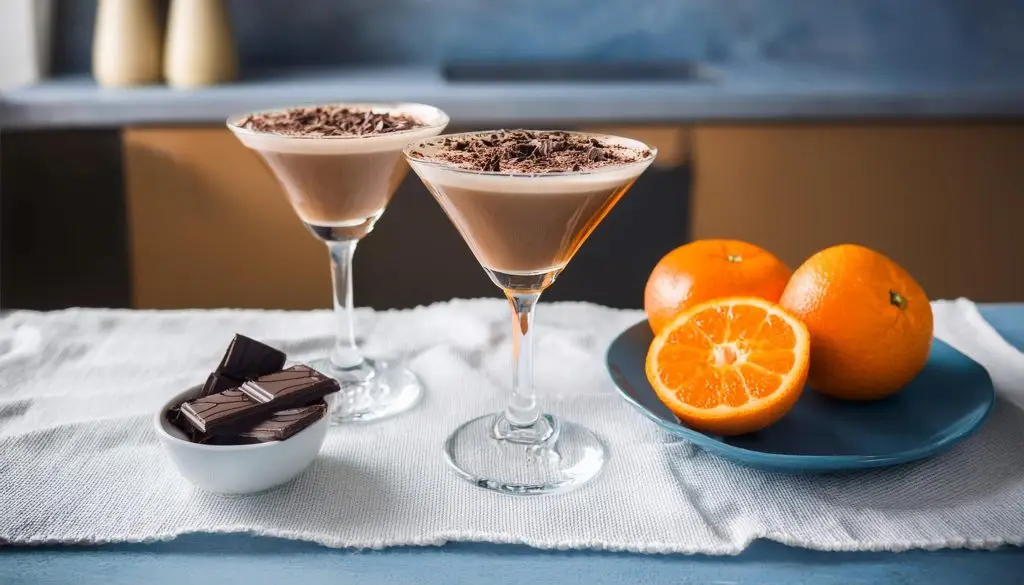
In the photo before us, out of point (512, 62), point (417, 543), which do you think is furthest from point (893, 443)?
point (512, 62)

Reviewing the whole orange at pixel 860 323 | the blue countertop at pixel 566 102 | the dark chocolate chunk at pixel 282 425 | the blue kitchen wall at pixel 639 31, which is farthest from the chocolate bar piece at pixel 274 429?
the blue kitchen wall at pixel 639 31

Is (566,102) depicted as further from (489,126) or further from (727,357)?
(727,357)

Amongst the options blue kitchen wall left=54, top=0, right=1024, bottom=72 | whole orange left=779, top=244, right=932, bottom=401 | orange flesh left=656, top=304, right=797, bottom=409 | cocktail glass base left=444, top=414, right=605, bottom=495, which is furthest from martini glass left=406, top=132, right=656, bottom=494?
blue kitchen wall left=54, top=0, right=1024, bottom=72

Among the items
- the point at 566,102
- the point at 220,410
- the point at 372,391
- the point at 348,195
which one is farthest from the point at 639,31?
the point at 220,410

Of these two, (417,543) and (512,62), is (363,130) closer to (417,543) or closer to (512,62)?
(417,543)

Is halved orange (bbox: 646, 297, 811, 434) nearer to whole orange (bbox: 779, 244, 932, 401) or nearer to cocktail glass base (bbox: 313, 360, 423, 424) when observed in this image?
whole orange (bbox: 779, 244, 932, 401)

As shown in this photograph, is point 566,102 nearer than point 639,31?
Yes
